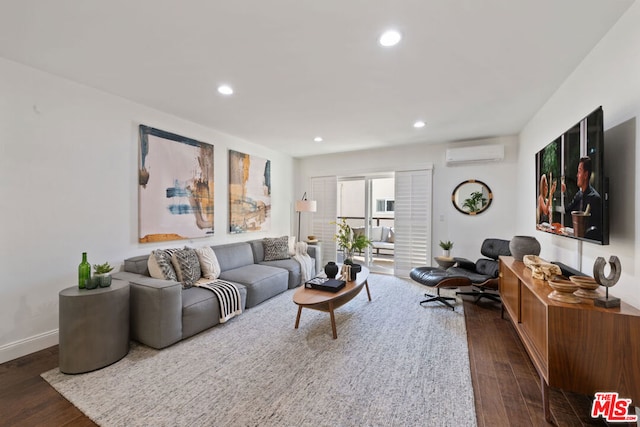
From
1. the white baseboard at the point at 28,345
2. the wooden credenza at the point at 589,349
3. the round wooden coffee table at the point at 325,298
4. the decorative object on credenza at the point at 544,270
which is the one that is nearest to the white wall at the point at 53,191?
the white baseboard at the point at 28,345

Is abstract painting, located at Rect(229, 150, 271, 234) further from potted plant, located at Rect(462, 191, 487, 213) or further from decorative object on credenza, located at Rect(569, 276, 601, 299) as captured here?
decorative object on credenza, located at Rect(569, 276, 601, 299)

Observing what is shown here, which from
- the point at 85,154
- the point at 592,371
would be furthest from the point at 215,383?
the point at 85,154

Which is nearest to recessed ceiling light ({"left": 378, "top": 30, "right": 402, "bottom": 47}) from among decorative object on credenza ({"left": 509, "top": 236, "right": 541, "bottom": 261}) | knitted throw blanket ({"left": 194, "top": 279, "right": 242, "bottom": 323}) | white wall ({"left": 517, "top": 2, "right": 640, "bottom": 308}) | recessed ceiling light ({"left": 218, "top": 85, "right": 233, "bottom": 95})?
white wall ({"left": 517, "top": 2, "right": 640, "bottom": 308})

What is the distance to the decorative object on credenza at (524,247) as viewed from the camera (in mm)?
2543

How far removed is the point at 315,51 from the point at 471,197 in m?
3.71

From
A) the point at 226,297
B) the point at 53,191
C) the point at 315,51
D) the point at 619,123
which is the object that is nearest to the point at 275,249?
the point at 226,297

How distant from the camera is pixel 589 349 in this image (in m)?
1.41

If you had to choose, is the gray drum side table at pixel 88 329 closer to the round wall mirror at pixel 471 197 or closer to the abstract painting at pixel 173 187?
the abstract painting at pixel 173 187

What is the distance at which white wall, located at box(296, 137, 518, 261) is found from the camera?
14.0ft

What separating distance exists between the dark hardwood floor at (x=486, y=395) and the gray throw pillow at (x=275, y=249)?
266cm

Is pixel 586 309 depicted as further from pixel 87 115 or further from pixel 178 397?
pixel 87 115

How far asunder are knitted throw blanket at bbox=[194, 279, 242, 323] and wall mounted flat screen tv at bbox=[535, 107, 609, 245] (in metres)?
3.12

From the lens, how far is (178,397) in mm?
1764

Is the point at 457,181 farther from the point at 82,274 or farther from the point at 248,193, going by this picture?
the point at 82,274
